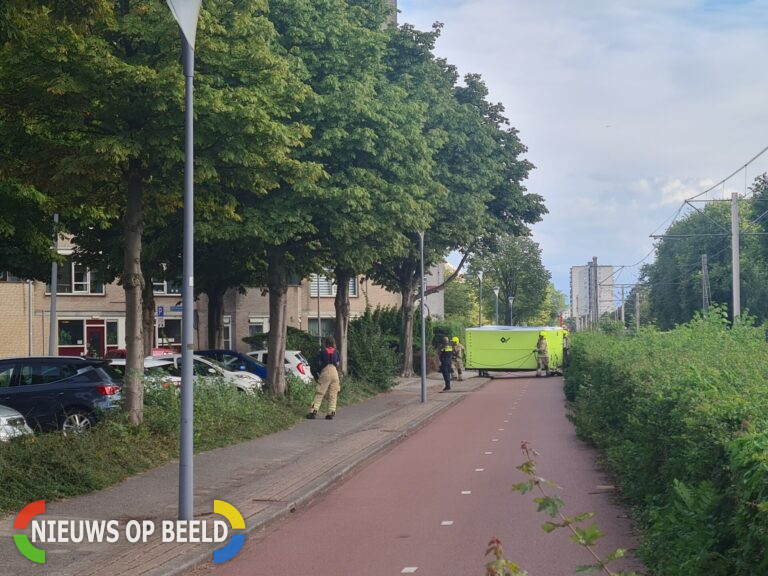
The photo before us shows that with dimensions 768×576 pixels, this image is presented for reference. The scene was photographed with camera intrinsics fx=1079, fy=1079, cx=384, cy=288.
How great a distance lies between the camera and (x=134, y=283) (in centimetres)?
1711

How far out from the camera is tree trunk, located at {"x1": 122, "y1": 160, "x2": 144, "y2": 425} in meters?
16.7

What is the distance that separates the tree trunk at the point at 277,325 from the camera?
A: 2605 cm

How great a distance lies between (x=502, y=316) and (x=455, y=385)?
226ft

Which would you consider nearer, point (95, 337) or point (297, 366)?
point (297, 366)

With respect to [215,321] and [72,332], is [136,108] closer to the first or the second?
[215,321]

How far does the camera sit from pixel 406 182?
27.5m

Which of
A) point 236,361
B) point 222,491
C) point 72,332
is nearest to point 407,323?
point 236,361

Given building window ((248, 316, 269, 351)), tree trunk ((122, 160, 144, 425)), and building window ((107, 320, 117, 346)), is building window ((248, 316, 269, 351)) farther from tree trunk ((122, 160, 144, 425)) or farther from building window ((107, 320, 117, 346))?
tree trunk ((122, 160, 144, 425))

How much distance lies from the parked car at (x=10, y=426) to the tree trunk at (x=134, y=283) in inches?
90.9

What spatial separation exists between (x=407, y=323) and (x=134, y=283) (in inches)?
1165

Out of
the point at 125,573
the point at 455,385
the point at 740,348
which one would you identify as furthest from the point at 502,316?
the point at 125,573

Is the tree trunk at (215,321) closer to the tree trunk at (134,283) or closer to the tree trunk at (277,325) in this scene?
the tree trunk at (277,325)

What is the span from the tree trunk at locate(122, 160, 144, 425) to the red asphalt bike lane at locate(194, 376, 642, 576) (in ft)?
12.4

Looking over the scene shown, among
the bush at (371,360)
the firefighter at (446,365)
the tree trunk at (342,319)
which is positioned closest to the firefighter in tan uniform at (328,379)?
the tree trunk at (342,319)
